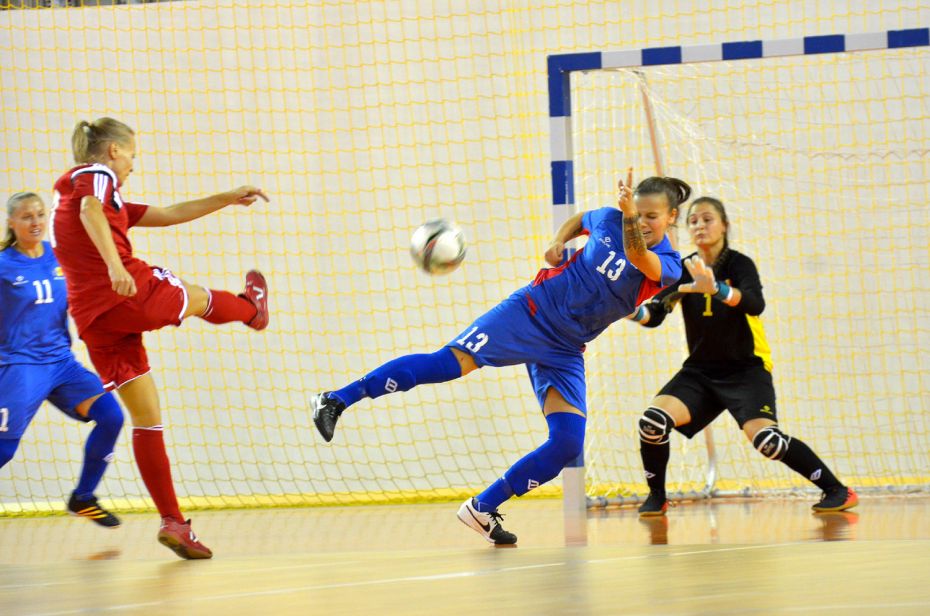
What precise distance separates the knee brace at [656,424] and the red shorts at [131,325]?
2186mm

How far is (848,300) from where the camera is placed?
7094 millimetres

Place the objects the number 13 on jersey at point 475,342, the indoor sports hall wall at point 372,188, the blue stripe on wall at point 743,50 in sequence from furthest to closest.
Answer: the indoor sports hall wall at point 372,188 < the blue stripe on wall at point 743,50 < the number 13 on jersey at point 475,342

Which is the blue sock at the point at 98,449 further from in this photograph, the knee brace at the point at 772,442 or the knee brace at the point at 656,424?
the knee brace at the point at 772,442

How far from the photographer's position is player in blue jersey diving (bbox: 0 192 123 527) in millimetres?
5160

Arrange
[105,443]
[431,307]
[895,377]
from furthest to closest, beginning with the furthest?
[431,307], [895,377], [105,443]

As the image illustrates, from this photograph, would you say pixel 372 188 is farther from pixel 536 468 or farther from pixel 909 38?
pixel 536 468

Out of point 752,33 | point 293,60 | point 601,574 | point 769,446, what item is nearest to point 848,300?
point 752,33

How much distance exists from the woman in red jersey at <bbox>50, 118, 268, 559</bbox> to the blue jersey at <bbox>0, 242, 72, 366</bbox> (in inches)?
51.4

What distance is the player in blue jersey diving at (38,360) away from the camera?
516 centimetres

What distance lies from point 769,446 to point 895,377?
2.20 meters

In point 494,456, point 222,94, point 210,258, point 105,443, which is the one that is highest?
point 222,94

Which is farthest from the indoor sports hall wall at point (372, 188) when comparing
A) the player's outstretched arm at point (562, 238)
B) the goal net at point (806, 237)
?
the player's outstretched arm at point (562, 238)

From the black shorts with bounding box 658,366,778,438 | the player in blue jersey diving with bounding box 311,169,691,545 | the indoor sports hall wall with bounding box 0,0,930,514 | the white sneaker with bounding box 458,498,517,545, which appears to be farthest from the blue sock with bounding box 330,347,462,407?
the indoor sports hall wall with bounding box 0,0,930,514

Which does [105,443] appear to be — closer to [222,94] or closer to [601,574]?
[601,574]
